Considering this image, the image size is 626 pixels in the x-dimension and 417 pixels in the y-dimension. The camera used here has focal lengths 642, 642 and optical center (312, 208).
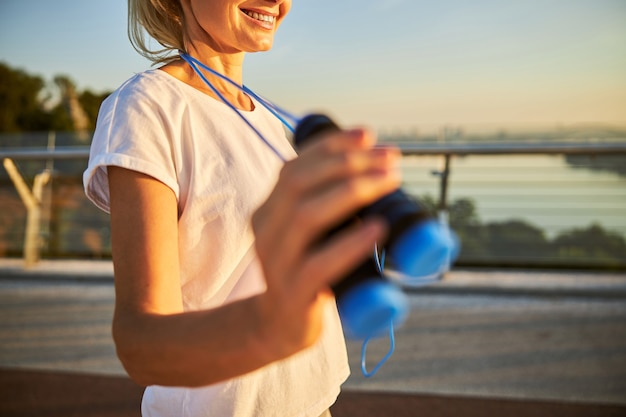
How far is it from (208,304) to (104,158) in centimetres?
26

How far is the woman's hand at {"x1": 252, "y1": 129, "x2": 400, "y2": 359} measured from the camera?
39cm

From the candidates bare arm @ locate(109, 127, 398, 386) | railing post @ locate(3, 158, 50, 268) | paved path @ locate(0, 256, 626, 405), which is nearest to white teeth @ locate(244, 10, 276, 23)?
bare arm @ locate(109, 127, 398, 386)

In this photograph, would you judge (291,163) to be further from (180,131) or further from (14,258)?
(14,258)

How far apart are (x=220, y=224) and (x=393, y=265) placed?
47 cm

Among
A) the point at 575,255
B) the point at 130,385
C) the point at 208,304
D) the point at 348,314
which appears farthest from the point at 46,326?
the point at 575,255

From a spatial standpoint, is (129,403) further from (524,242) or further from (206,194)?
(524,242)

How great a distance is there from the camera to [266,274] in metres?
0.43

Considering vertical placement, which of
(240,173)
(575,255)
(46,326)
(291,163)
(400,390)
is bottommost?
(575,255)

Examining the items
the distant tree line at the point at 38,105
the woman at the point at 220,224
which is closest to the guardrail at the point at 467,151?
the woman at the point at 220,224

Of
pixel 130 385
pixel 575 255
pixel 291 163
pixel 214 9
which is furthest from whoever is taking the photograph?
pixel 575 255

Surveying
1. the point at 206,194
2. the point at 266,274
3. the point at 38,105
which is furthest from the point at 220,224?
the point at 38,105

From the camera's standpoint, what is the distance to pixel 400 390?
3168 mm

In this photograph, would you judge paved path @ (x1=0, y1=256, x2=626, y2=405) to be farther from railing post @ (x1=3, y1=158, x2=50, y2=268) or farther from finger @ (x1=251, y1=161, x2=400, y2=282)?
finger @ (x1=251, y1=161, x2=400, y2=282)

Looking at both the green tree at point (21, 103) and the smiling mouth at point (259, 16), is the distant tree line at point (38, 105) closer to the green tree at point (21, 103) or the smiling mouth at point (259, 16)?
the green tree at point (21, 103)
